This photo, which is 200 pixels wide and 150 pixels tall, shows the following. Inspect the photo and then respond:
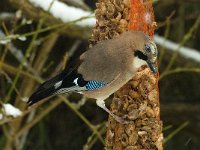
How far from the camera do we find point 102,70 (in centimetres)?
259

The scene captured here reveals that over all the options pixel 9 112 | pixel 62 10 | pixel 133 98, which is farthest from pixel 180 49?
pixel 133 98

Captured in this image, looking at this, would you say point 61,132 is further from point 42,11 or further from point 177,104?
point 42,11

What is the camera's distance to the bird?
2.52 meters

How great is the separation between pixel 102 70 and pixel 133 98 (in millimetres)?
186

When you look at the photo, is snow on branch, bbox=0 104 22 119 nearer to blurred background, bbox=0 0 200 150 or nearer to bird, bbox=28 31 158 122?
blurred background, bbox=0 0 200 150

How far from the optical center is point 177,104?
5.20m

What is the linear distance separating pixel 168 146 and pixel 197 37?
3.03 feet

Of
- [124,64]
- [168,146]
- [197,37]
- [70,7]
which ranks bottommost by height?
[168,146]

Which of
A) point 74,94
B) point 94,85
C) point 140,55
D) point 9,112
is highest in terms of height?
point 140,55

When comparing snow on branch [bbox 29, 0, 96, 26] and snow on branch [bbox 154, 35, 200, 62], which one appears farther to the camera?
snow on branch [bbox 154, 35, 200, 62]

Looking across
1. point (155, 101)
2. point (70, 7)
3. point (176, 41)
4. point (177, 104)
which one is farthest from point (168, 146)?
point (155, 101)

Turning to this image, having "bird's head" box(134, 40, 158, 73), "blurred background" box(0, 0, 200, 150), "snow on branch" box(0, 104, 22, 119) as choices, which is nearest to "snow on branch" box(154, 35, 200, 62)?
"blurred background" box(0, 0, 200, 150)

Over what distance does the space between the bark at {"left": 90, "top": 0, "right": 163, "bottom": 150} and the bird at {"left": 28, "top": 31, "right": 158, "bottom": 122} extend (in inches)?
2.8

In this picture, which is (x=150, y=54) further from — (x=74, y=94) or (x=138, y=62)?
(x=74, y=94)
